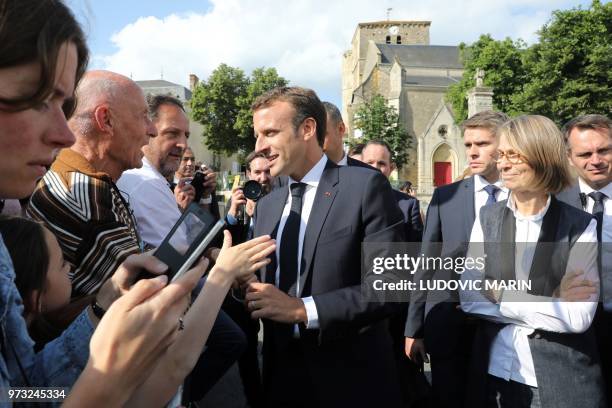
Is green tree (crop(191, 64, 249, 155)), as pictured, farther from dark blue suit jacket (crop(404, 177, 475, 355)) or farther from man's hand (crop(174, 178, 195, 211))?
dark blue suit jacket (crop(404, 177, 475, 355))

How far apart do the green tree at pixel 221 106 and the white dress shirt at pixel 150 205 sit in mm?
43530

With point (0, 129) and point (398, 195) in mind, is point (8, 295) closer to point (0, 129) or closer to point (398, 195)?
point (0, 129)

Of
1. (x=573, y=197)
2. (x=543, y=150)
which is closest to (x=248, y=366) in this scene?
(x=573, y=197)

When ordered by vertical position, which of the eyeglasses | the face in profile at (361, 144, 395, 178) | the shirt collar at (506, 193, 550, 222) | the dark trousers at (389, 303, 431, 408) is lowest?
the dark trousers at (389, 303, 431, 408)

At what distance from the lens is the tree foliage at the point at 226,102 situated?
150ft

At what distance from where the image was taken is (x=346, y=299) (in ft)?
8.38

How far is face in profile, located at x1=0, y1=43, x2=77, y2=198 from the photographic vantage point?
1111 mm

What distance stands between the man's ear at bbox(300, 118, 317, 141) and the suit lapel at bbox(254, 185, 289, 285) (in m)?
0.36

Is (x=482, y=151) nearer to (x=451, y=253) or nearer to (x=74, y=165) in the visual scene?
(x=451, y=253)

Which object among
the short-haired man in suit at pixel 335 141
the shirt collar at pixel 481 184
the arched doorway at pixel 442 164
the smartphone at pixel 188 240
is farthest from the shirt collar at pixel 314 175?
the arched doorway at pixel 442 164

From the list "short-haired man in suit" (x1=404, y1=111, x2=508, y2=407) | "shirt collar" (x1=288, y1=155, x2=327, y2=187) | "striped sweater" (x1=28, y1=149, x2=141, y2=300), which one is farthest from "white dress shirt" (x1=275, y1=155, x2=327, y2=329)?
"short-haired man in suit" (x1=404, y1=111, x2=508, y2=407)

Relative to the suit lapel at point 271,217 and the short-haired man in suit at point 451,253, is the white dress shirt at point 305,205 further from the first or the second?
the short-haired man in suit at point 451,253

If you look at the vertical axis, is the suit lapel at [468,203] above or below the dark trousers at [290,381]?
above

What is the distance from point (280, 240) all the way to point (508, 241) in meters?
1.30
